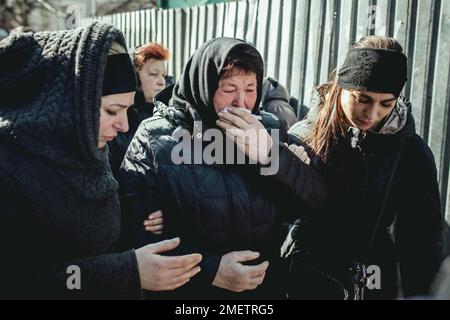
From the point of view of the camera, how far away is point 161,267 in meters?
1.65

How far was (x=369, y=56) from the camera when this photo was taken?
2182 millimetres

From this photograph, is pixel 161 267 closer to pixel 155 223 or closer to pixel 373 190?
pixel 155 223

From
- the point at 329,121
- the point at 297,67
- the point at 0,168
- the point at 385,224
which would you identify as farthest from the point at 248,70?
the point at 297,67

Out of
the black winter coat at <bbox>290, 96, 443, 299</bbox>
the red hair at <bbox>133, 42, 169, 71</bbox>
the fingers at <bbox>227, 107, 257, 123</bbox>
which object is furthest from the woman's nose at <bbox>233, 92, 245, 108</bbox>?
the red hair at <bbox>133, 42, 169, 71</bbox>

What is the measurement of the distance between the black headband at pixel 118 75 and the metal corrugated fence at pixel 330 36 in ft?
7.14

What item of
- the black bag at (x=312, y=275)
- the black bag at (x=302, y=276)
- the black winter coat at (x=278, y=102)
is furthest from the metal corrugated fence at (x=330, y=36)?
the black bag at (x=302, y=276)

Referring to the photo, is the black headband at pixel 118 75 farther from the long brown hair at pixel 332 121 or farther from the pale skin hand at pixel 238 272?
the long brown hair at pixel 332 121

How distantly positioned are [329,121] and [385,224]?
56 cm

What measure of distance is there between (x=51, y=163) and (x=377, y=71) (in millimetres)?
1478

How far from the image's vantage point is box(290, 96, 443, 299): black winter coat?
2186 millimetres

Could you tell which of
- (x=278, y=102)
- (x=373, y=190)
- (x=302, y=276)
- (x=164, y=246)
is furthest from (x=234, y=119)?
(x=278, y=102)

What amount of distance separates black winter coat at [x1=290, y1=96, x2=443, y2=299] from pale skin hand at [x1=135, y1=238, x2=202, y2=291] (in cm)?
81

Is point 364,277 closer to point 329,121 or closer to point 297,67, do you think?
point 329,121
